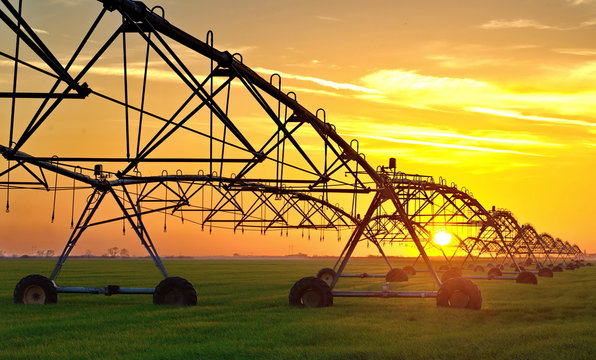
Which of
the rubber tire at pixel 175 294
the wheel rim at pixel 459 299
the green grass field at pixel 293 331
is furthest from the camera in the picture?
the rubber tire at pixel 175 294

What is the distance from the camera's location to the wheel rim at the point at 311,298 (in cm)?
2905

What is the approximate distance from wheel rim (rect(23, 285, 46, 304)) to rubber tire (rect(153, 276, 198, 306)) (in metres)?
4.84

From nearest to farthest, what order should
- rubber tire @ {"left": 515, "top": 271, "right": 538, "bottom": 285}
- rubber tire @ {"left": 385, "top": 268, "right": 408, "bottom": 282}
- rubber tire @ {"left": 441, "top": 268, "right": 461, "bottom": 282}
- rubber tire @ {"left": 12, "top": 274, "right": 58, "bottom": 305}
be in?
1. rubber tire @ {"left": 12, "top": 274, "right": 58, "bottom": 305}
2. rubber tire @ {"left": 441, "top": 268, "right": 461, "bottom": 282}
3. rubber tire @ {"left": 515, "top": 271, "right": 538, "bottom": 285}
4. rubber tire @ {"left": 385, "top": 268, "right": 408, "bottom": 282}

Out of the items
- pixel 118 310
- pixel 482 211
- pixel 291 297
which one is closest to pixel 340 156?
pixel 291 297

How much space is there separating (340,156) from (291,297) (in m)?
5.85

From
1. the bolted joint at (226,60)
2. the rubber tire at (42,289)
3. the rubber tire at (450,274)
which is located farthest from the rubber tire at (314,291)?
the rubber tire at (450,274)

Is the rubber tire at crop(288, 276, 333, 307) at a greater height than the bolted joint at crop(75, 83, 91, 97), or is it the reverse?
the bolted joint at crop(75, 83, 91, 97)

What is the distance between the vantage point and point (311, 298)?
2917 centimetres

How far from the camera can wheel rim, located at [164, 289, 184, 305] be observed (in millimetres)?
29234

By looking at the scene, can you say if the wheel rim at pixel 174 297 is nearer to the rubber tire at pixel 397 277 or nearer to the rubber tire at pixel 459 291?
the rubber tire at pixel 459 291

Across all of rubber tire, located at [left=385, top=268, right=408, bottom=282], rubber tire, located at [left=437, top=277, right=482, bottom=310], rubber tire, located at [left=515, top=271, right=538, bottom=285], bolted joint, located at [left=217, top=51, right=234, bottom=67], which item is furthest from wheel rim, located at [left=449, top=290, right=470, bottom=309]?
rubber tire, located at [left=515, top=271, right=538, bottom=285]

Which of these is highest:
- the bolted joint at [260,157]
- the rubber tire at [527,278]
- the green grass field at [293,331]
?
the bolted joint at [260,157]

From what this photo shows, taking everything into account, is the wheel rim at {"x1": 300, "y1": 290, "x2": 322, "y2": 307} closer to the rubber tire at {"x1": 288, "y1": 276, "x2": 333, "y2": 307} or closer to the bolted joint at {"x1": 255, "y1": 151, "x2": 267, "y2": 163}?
the rubber tire at {"x1": 288, "y1": 276, "x2": 333, "y2": 307}

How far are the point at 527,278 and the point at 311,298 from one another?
102ft
